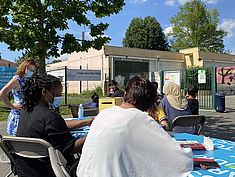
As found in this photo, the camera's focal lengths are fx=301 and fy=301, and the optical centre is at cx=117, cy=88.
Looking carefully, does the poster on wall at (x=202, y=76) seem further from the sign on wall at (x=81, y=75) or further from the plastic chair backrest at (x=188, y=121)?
the plastic chair backrest at (x=188, y=121)

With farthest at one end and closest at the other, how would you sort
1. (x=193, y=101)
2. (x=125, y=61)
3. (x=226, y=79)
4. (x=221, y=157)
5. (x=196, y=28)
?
(x=196, y=28), (x=125, y=61), (x=226, y=79), (x=193, y=101), (x=221, y=157)

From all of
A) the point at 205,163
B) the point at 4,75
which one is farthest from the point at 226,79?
the point at 205,163

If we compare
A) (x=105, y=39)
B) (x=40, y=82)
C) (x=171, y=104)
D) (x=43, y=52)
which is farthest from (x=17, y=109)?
(x=105, y=39)

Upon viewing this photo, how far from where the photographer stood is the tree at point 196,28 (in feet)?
146

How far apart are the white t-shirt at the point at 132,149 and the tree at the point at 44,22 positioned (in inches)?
249

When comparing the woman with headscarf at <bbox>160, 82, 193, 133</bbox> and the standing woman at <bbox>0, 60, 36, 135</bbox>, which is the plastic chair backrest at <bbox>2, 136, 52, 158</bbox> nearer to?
the standing woman at <bbox>0, 60, 36, 135</bbox>

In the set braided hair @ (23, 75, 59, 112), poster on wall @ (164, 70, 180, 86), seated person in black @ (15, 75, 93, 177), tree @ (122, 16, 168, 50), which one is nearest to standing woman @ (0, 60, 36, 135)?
braided hair @ (23, 75, 59, 112)

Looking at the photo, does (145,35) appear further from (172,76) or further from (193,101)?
(193,101)

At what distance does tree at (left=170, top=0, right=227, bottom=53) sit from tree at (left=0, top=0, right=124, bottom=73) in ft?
127

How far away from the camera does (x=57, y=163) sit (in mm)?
2281

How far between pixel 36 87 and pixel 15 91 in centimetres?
160

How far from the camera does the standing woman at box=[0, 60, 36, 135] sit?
4.24m

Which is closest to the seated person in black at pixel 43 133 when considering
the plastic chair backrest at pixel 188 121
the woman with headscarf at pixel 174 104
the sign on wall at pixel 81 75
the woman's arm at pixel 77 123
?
the woman's arm at pixel 77 123

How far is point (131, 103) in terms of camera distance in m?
2.07
